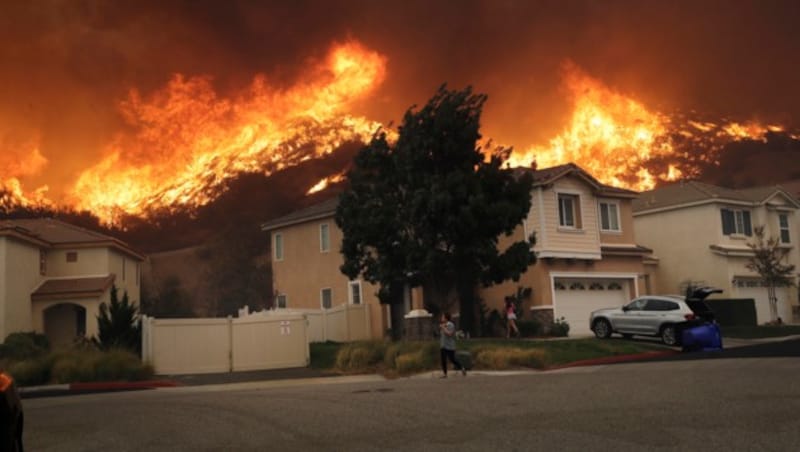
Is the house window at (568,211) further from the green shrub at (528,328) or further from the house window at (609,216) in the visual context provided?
the green shrub at (528,328)

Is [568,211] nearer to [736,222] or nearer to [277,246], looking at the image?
[736,222]

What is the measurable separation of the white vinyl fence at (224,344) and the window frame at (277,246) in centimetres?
1618

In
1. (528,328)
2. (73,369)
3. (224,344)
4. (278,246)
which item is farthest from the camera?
(278,246)

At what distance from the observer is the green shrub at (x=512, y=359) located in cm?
2338

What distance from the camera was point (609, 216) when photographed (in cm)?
4041

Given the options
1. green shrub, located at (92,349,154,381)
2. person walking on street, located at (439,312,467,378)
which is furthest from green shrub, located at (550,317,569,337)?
green shrub, located at (92,349,154,381)

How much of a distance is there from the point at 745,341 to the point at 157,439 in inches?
1096

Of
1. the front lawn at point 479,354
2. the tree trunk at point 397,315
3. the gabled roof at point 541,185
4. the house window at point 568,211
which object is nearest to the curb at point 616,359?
the front lawn at point 479,354

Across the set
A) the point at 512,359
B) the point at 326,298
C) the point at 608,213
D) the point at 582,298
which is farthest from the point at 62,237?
the point at 512,359

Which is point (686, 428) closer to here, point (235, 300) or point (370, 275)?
point (370, 275)

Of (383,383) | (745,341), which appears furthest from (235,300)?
(383,383)

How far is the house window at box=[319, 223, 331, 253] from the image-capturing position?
4150 cm

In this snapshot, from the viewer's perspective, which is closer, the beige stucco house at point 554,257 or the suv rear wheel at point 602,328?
the suv rear wheel at point 602,328

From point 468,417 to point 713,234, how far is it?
3870 cm
